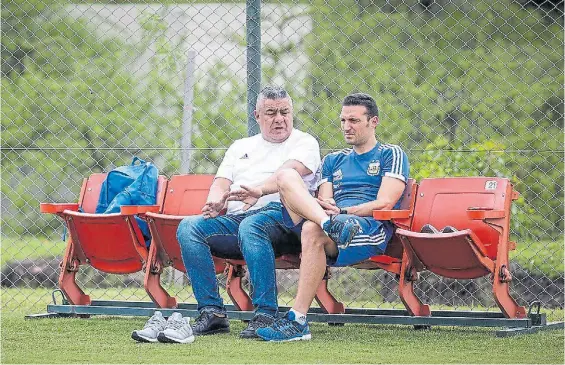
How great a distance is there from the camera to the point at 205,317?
447 cm

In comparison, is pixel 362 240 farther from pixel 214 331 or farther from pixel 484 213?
pixel 214 331

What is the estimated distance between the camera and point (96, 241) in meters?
5.24

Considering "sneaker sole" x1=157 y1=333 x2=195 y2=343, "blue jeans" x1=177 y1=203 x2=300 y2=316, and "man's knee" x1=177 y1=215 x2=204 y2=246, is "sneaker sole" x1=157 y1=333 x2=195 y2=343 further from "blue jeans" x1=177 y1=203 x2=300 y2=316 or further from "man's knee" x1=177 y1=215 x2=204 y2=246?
"man's knee" x1=177 y1=215 x2=204 y2=246

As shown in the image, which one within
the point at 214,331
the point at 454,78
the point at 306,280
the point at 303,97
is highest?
the point at 454,78

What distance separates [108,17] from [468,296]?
343cm

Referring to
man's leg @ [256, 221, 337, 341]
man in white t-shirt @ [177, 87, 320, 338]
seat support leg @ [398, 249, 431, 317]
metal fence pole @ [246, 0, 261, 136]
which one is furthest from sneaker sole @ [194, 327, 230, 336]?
metal fence pole @ [246, 0, 261, 136]

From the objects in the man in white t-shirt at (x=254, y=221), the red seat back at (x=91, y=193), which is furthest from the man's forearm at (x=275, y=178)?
the red seat back at (x=91, y=193)

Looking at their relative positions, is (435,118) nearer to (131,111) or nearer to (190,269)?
(131,111)

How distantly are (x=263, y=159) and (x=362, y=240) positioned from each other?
0.74 meters

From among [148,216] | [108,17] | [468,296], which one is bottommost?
[468,296]

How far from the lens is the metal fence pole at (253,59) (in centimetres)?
536

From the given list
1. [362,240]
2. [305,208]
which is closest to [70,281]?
[305,208]

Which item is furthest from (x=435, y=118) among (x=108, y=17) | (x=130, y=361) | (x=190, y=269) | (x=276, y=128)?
(x=130, y=361)

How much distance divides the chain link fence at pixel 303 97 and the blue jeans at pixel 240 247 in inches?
63.1
